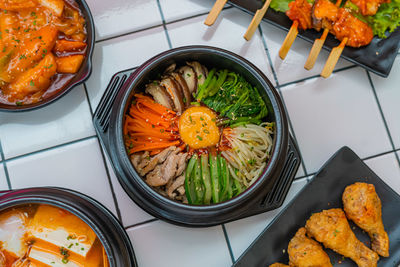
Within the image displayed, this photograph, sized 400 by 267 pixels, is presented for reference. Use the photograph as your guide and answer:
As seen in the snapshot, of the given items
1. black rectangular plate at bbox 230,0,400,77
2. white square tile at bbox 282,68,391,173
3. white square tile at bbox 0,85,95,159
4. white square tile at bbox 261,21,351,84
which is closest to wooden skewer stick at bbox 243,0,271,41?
black rectangular plate at bbox 230,0,400,77

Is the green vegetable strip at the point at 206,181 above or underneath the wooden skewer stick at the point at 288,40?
underneath

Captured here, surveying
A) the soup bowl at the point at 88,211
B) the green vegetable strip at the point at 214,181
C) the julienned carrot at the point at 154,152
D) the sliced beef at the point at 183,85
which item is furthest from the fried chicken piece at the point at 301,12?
the soup bowl at the point at 88,211

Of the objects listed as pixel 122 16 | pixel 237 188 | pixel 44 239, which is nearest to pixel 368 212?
pixel 237 188

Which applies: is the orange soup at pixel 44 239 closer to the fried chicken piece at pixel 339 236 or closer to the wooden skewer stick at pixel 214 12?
the fried chicken piece at pixel 339 236

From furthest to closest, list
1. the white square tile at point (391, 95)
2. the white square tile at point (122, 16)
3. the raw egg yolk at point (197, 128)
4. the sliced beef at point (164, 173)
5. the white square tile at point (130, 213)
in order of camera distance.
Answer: the white square tile at point (391, 95) < the white square tile at point (122, 16) < the white square tile at point (130, 213) < the raw egg yolk at point (197, 128) < the sliced beef at point (164, 173)

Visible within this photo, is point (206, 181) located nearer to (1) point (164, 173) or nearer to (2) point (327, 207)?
(1) point (164, 173)
